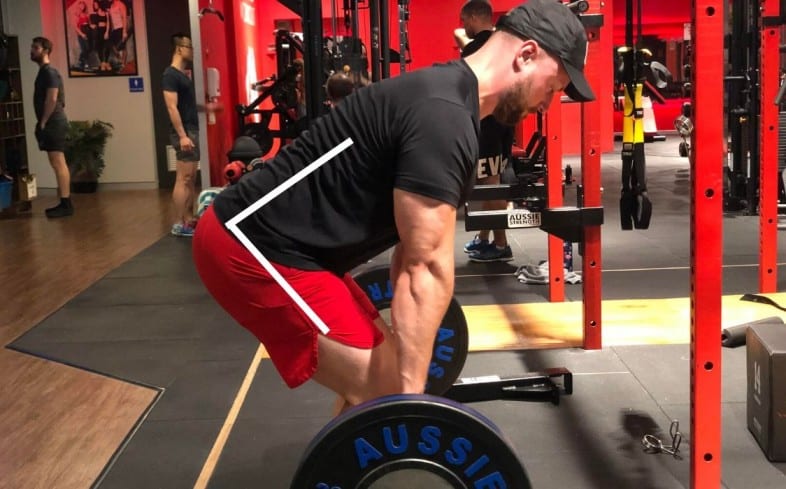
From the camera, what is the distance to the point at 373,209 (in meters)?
1.73

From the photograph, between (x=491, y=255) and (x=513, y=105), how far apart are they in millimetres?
3795

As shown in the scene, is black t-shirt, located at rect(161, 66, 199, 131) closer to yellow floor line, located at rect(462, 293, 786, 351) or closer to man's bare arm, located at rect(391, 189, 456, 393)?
yellow floor line, located at rect(462, 293, 786, 351)

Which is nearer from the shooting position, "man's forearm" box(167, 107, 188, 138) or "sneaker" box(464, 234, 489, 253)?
"sneaker" box(464, 234, 489, 253)

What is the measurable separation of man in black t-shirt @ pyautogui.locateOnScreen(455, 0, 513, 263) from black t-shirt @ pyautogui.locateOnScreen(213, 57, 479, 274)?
1805 mm

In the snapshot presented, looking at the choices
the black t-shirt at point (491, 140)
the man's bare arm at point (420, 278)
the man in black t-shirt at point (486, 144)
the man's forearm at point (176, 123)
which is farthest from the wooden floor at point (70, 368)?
the man's bare arm at point (420, 278)

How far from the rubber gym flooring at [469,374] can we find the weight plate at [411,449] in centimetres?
7

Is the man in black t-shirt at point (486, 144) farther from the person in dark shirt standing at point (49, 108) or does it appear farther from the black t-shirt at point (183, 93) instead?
the person in dark shirt standing at point (49, 108)

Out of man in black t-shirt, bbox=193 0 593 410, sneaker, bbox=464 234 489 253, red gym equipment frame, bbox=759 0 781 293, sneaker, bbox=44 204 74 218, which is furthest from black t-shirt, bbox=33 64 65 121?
man in black t-shirt, bbox=193 0 593 410

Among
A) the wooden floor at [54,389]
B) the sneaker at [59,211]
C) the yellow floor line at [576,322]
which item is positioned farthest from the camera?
the sneaker at [59,211]

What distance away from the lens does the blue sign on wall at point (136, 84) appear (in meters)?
9.93

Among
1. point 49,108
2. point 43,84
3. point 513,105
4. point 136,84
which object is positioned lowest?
point 513,105

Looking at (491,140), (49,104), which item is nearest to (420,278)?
(491,140)

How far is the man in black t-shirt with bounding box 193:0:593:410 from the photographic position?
62.9 inches

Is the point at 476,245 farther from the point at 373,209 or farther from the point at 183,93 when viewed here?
the point at 373,209
